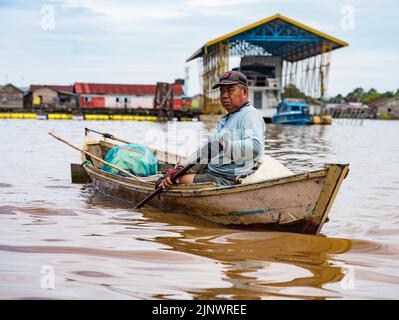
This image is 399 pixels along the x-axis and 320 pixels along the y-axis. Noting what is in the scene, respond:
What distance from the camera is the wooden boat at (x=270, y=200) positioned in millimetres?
4938

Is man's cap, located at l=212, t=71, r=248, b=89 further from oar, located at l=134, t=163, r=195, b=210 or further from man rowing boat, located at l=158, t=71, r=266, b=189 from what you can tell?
oar, located at l=134, t=163, r=195, b=210

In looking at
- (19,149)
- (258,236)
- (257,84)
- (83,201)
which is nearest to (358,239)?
(258,236)

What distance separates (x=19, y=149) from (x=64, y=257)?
12272 millimetres

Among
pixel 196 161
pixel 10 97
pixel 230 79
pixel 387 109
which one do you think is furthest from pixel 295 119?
pixel 387 109

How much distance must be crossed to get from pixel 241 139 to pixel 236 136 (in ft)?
0.19

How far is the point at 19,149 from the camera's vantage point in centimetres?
1603

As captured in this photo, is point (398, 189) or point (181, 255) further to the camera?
point (398, 189)

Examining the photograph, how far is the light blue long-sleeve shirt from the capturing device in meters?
5.29

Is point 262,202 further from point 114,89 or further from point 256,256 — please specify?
point 114,89

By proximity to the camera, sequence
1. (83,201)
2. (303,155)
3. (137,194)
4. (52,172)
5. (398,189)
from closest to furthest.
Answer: (137,194)
(83,201)
(398,189)
(52,172)
(303,155)

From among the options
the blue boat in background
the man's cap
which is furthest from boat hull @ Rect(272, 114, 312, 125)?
the man's cap


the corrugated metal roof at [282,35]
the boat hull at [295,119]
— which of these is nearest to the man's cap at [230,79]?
the corrugated metal roof at [282,35]

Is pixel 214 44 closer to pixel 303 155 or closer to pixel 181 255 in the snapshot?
pixel 303 155

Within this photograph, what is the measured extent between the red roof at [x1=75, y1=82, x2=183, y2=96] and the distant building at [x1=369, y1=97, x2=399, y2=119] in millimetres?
36527
